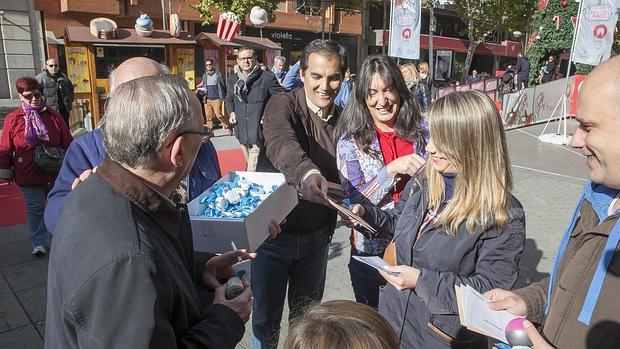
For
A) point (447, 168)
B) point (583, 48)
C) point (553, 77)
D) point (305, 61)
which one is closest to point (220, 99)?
point (583, 48)

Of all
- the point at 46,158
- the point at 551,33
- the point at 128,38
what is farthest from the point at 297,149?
the point at 551,33

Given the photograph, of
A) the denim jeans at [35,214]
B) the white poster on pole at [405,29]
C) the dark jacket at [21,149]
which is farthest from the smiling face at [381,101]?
the white poster on pole at [405,29]

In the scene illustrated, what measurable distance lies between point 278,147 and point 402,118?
772 millimetres

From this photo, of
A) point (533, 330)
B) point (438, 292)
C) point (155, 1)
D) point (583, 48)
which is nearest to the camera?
point (533, 330)

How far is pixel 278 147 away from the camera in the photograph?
2377mm

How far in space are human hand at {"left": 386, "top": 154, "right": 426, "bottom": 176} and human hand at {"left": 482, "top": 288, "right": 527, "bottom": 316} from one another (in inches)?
30.2

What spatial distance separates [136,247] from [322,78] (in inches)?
62.6

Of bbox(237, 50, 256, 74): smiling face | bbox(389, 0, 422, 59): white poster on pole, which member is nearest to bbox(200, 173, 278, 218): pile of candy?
bbox(237, 50, 256, 74): smiling face

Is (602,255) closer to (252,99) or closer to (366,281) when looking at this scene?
(366,281)

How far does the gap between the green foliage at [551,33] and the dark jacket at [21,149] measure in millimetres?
25626

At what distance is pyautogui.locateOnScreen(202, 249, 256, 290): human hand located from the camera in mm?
1760

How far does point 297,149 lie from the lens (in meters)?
2.32

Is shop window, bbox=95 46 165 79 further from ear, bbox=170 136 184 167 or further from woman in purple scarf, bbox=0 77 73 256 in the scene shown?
ear, bbox=170 136 184 167

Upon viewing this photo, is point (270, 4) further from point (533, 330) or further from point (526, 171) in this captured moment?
point (533, 330)
